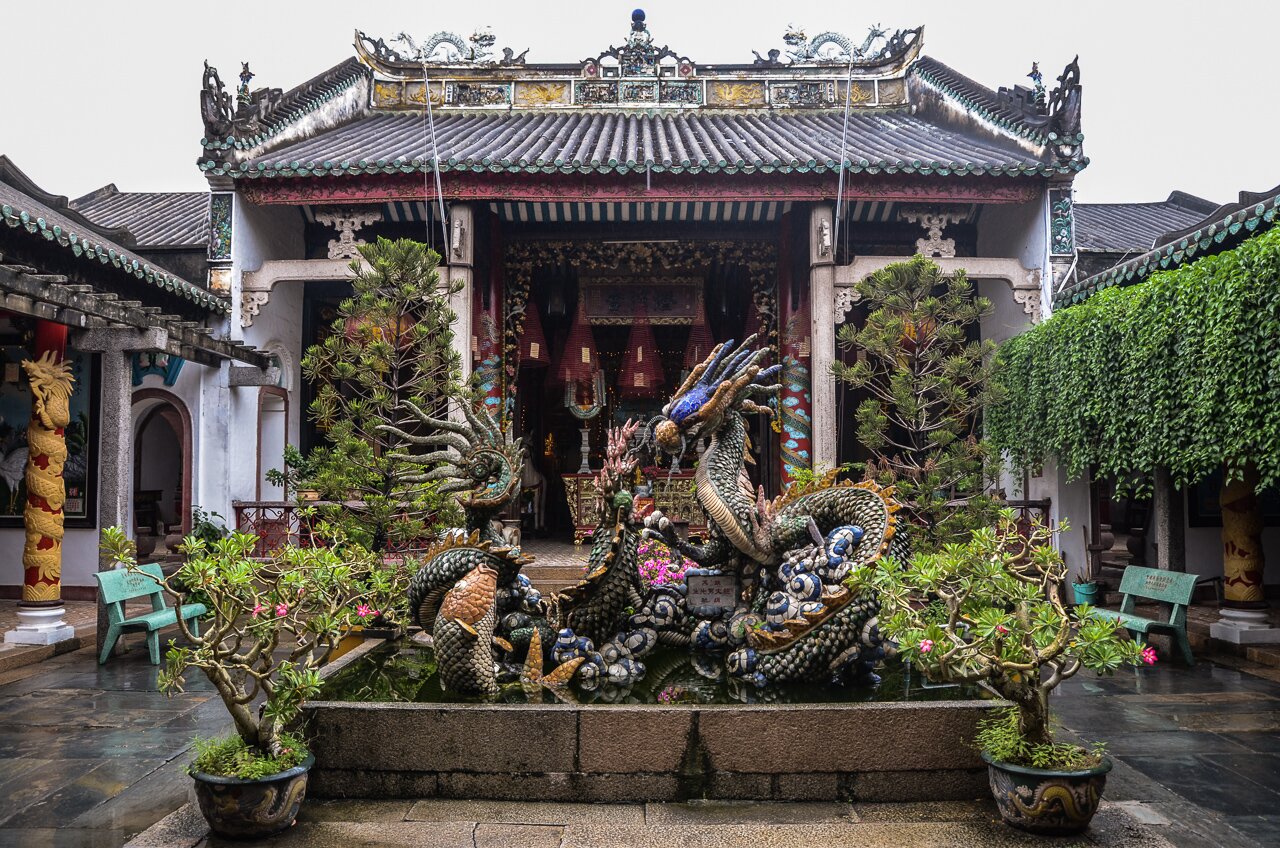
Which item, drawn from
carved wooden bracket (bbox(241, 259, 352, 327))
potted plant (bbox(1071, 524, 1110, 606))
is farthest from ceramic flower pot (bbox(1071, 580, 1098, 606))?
carved wooden bracket (bbox(241, 259, 352, 327))

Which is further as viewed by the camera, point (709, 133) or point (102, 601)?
point (709, 133)

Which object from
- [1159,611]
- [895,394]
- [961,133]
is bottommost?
[1159,611]

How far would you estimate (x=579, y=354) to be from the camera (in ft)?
39.0

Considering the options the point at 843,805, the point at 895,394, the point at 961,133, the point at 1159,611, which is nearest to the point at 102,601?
the point at 843,805

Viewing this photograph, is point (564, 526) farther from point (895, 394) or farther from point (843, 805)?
point (843, 805)

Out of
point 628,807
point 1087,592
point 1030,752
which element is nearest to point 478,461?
point 628,807

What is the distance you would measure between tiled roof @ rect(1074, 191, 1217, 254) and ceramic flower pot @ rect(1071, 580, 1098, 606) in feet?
14.3

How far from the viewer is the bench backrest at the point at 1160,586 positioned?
683 centimetres

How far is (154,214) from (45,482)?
7200 millimetres

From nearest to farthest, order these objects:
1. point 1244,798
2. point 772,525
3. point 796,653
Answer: point 1244,798
point 796,653
point 772,525

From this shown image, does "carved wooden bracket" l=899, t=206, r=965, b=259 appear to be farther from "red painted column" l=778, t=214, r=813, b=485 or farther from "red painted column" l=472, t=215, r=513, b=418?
"red painted column" l=472, t=215, r=513, b=418

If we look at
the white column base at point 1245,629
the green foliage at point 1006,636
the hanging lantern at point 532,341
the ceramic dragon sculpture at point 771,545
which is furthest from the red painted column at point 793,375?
the green foliage at point 1006,636

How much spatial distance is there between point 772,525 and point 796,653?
35.8 inches

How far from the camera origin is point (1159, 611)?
8.98 metres
